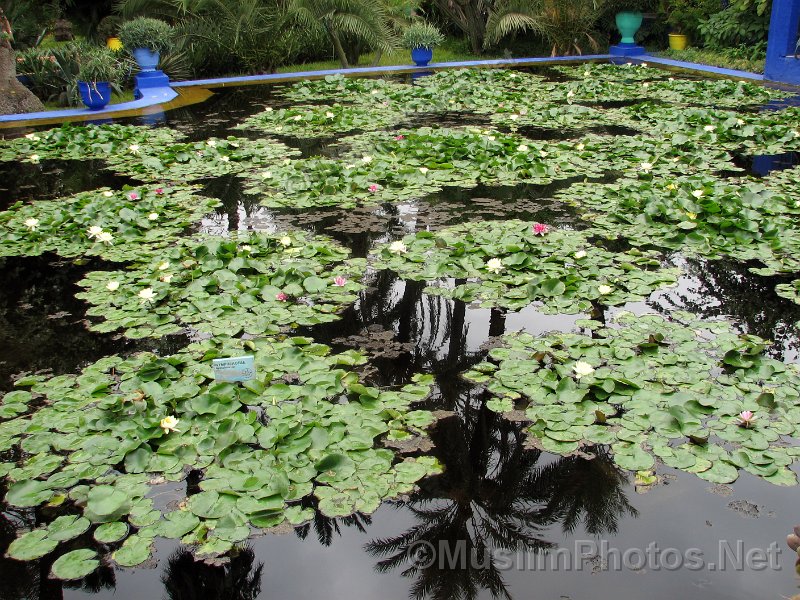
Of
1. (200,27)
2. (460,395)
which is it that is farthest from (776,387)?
(200,27)

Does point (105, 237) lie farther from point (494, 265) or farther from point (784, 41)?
point (784, 41)

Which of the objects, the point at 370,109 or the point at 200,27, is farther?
the point at 200,27

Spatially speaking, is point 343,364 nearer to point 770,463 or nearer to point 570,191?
point 770,463

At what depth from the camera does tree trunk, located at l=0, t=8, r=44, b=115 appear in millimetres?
9289

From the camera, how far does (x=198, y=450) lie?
2.48 metres

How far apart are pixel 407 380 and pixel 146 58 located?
966 cm

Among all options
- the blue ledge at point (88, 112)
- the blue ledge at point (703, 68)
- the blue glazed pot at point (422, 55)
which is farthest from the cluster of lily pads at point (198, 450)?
the blue glazed pot at point (422, 55)

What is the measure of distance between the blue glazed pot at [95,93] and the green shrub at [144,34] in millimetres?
1605

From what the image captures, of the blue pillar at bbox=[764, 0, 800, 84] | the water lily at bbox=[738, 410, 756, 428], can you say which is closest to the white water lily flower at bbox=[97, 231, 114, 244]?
the water lily at bbox=[738, 410, 756, 428]

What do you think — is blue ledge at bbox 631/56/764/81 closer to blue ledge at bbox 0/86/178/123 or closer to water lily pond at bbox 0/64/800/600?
water lily pond at bbox 0/64/800/600

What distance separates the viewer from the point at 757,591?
1971mm

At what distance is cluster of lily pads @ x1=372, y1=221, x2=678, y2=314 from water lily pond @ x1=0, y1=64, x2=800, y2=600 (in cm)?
2

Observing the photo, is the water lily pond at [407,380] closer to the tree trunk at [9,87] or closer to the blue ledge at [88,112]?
the blue ledge at [88,112]

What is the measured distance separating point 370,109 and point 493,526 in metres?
7.35
